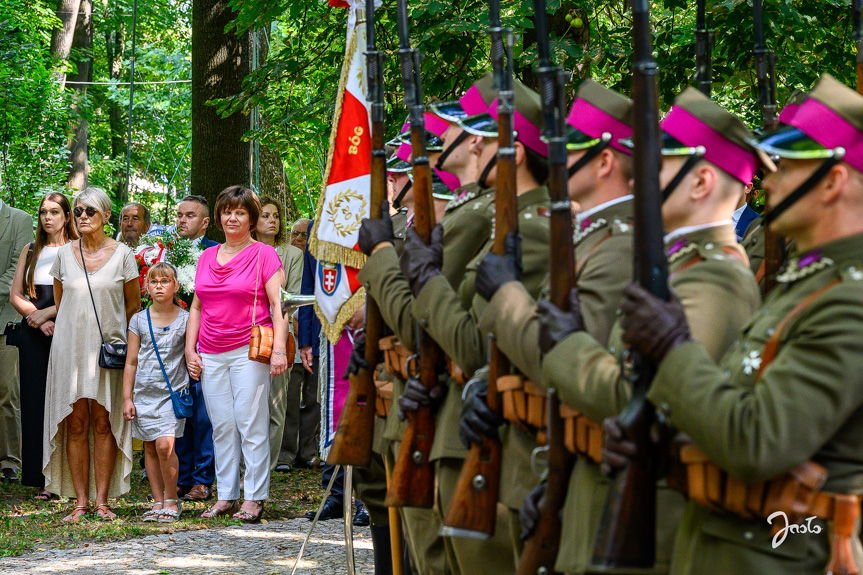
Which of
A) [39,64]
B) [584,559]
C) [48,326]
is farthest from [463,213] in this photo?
[39,64]

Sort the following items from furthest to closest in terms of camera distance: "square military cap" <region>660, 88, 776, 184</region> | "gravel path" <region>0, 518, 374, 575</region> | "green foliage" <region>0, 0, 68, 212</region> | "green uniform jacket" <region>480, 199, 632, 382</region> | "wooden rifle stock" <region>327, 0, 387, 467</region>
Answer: "green foliage" <region>0, 0, 68, 212</region> → "gravel path" <region>0, 518, 374, 575</region> → "wooden rifle stock" <region>327, 0, 387, 467</region> → "green uniform jacket" <region>480, 199, 632, 382</region> → "square military cap" <region>660, 88, 776, 184</region>

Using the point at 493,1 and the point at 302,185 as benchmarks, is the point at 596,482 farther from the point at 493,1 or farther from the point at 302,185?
the point at 302,185

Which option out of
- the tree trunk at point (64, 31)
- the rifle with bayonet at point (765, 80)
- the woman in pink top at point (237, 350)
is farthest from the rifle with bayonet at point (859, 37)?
the tree trunk at point (64, 31)

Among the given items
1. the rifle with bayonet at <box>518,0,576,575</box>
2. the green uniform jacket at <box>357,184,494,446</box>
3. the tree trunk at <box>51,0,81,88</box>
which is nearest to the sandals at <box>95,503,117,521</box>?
the green uniform jacket at <box>357,184,494,446</box>

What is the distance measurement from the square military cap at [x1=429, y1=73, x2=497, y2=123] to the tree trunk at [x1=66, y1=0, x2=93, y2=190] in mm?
17049

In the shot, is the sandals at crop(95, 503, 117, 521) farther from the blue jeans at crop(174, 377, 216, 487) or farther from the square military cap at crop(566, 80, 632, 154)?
the square military cap at crop(566, 80, 632, 154)

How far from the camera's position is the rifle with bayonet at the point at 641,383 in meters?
2.11

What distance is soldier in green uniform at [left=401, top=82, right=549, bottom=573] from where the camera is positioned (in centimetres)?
317

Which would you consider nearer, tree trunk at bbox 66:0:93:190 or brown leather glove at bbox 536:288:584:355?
brown leather glove at bbox 536:288:584:355

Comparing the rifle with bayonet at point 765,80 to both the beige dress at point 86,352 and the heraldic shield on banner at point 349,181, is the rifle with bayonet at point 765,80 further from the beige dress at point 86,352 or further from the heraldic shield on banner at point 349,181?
the beige dress at point 86,352

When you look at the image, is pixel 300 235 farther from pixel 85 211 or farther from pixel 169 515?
pixel 169 515

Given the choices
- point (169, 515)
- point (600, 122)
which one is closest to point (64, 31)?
point (169, 515)

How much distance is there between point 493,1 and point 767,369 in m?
1.73

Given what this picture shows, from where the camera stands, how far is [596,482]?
252 cm
